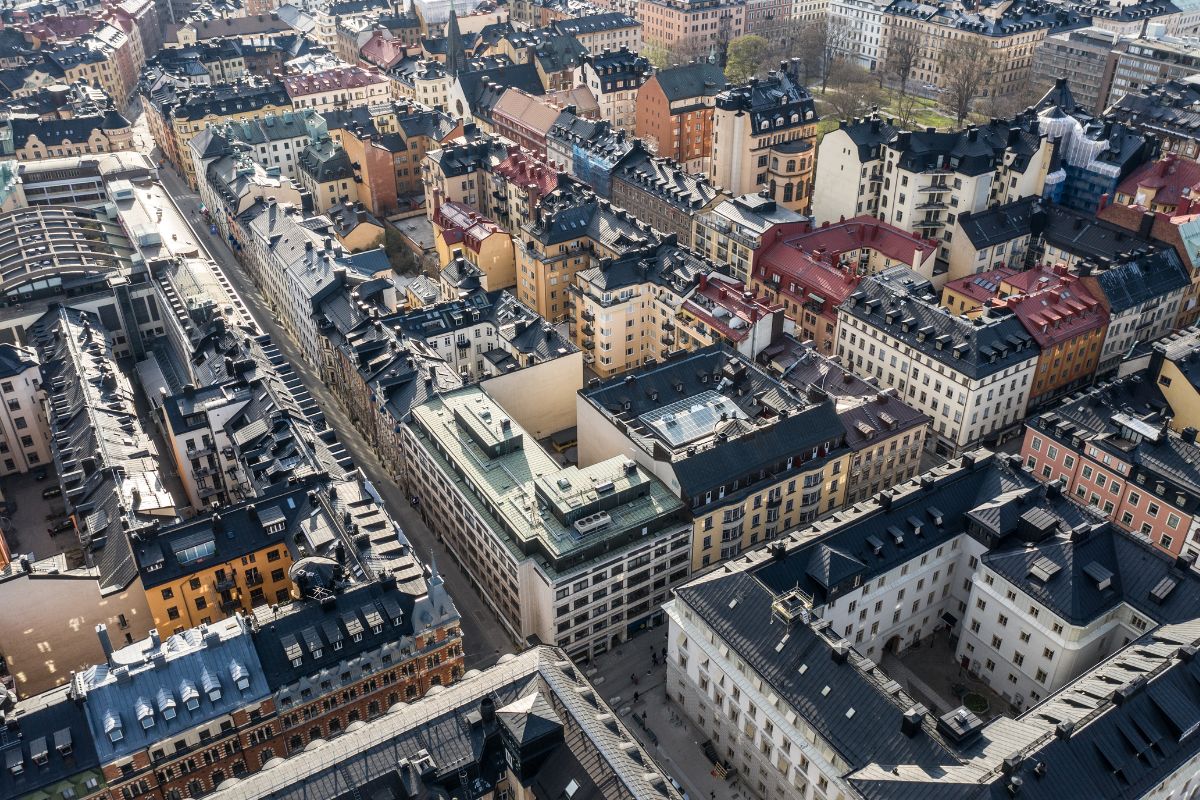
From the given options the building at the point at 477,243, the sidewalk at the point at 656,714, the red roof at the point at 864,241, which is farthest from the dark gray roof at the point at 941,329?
the building at the point at 477,243

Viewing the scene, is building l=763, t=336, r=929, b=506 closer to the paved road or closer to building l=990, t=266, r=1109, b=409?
building l=990, t=266, r=1109, b=409

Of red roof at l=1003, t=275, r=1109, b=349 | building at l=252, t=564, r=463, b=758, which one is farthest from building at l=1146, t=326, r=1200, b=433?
building at l=252, t=564, r=463, b=758

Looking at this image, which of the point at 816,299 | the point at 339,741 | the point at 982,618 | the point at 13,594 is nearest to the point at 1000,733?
the point at 982,618

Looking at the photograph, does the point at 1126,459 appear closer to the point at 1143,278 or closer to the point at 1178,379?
the point at 1178,379

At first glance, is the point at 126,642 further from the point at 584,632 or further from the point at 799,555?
the point at 799,555

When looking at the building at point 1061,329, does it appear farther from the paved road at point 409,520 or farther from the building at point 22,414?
the building at point 22,414
